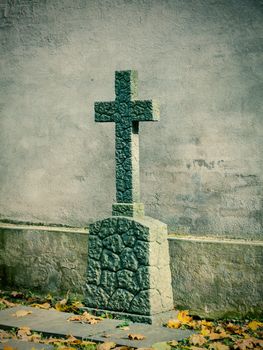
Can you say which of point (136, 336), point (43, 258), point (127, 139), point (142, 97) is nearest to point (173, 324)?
point (136, 336)

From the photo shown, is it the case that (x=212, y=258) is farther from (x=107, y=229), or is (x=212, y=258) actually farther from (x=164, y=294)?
(x=107, y=229)

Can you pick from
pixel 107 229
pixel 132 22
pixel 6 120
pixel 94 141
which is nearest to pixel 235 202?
pixel 107 229

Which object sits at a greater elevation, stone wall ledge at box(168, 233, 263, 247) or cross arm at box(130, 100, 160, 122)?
cross arm at box(130, 100, 160, 122)

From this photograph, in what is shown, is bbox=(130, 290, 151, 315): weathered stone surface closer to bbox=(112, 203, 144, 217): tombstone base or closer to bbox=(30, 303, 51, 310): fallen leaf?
bbox=(112, 203, 144, 217): tombstone base

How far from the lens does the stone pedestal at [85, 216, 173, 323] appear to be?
5867mm

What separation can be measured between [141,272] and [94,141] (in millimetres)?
2005

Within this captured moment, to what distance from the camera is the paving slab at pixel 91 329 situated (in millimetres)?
5297

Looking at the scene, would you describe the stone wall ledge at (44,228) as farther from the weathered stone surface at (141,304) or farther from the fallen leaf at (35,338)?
the fallen leaf at (35,338)

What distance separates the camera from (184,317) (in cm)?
597

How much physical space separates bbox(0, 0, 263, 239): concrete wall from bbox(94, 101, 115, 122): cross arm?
80 centimetres

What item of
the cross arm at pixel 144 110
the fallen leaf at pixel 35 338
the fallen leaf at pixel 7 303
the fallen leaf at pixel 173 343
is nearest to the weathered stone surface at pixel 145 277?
the fallen leaf at pixel 173 343

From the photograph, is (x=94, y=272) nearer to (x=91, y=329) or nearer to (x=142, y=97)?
(x=91, y=329)

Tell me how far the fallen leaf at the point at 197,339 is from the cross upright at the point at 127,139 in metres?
1.36

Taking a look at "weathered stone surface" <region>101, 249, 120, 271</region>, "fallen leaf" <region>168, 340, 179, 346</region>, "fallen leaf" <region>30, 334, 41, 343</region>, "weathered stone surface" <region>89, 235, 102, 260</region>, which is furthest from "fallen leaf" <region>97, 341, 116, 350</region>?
"weathered stone surface" <region>89, 235, 102, 260</region>
